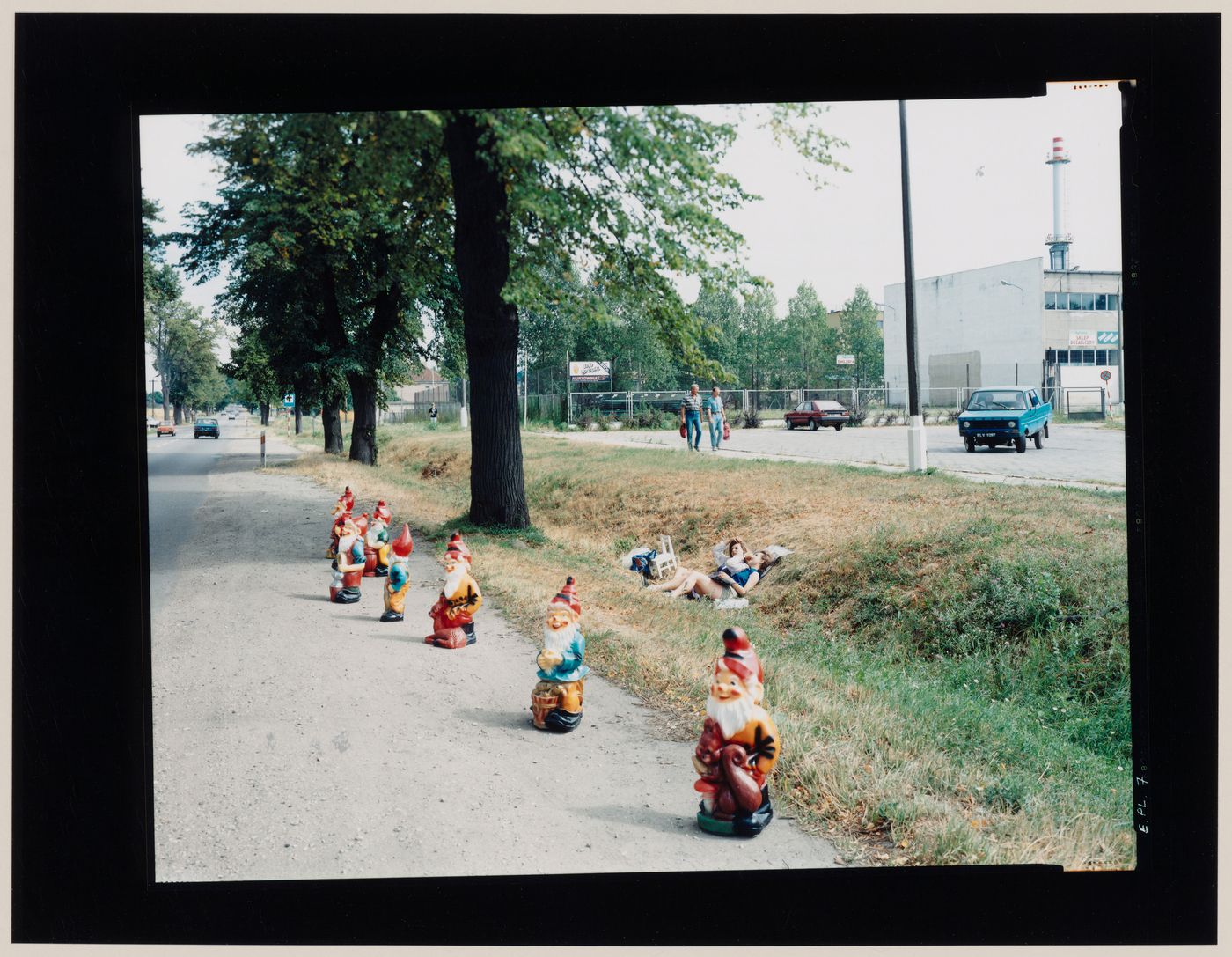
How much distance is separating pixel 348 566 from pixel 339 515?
1.44 ft

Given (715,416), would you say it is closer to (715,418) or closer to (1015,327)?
(715,418)

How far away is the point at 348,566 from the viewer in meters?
4.80

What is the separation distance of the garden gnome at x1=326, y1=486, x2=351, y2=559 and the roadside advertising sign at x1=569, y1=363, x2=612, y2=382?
60.7 inches

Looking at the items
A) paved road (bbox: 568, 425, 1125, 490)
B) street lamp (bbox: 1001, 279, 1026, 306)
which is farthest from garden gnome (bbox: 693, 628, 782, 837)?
street lamp (bbox: 1001, 279, 1026, 306)

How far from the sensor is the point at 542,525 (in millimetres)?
5973

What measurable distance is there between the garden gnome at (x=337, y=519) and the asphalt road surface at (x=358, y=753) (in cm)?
28

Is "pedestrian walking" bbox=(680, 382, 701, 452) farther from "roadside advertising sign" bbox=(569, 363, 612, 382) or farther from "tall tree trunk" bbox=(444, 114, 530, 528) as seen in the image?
"tall tree trunk" bbox=(444, 114, 530, 528)

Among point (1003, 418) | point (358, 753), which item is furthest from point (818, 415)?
point (358, 753)

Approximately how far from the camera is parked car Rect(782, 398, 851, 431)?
6.56 m

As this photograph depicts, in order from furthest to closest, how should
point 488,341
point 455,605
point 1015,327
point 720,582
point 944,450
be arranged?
1. point 944,450
2. point 720,582
3. point 1015,327
4. point 488,341
5. point 455,605

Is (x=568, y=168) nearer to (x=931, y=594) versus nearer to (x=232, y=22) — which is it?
(x=232, y=22)

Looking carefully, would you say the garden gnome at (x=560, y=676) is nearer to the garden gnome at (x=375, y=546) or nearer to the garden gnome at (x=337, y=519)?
the garden gnome at (x=375, y=546)

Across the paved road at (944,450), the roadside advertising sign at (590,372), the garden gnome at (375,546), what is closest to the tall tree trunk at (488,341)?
the roadside advertising sign at (590,372)

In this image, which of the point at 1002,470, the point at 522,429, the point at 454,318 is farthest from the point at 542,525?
the point at 1002,470
